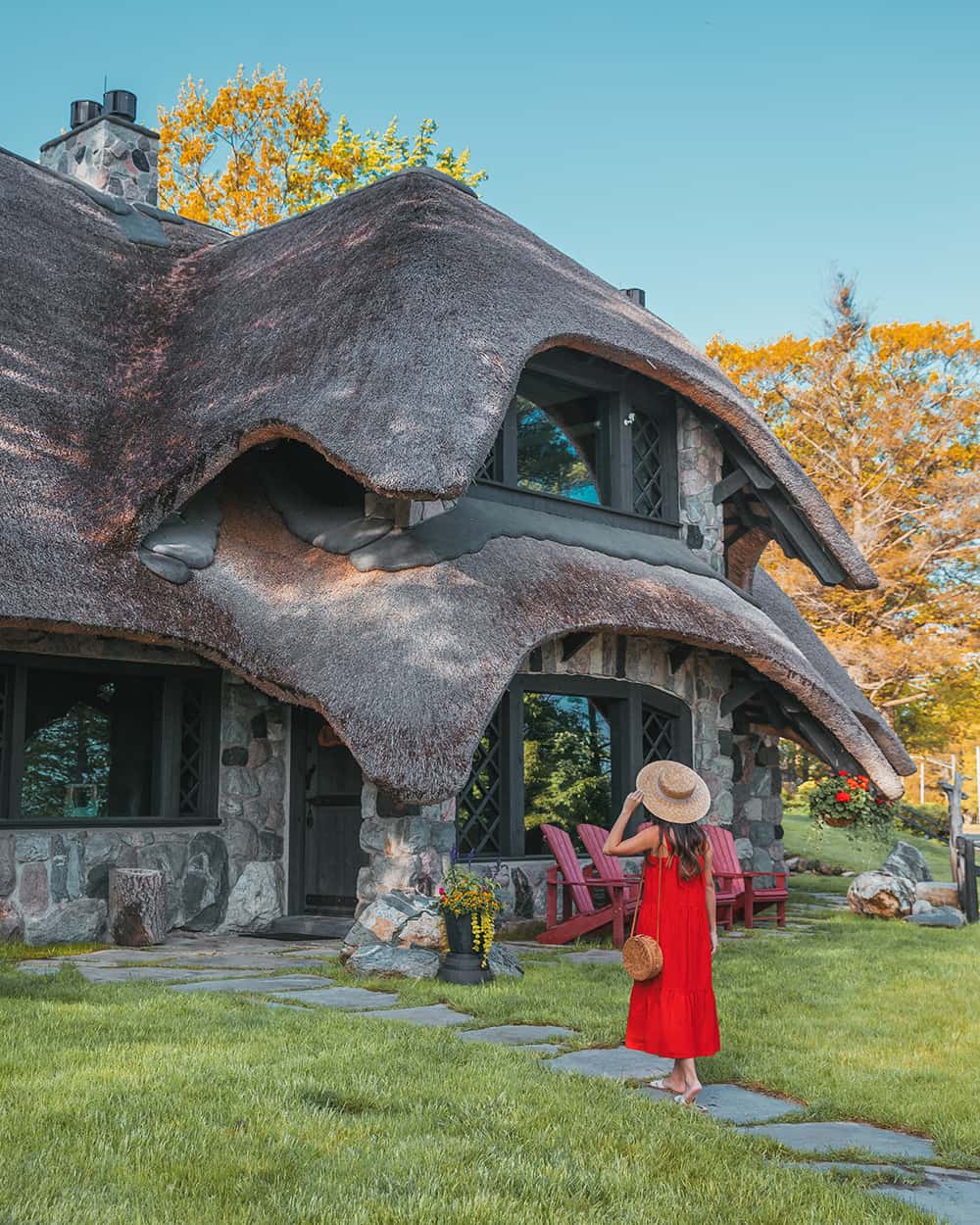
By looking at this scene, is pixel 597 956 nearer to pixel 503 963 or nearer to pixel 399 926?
pixel 503 963

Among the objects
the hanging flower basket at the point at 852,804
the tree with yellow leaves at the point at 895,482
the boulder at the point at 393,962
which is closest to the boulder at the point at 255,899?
the boulder at the point at 393,962

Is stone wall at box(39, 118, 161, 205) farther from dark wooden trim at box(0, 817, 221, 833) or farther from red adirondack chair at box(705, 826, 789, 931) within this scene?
red adirondack chair at box(705, 826, 789, 931)

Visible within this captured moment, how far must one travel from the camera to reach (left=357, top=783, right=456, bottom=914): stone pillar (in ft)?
26.6

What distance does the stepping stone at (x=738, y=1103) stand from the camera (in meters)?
4.46

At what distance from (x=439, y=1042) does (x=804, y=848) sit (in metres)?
16.6

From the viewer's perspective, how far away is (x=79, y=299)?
10703 millimetres

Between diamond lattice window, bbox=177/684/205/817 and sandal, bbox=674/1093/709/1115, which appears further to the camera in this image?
diamond lattice window, bbox=177/684/205/817

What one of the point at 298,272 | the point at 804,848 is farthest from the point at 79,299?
the point at 804,848

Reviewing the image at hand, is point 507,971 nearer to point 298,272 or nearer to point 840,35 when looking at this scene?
point 298,272

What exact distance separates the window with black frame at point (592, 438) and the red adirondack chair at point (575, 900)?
8.99 feet

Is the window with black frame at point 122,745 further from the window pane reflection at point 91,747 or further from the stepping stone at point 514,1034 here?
the stepping stone at point 514,1034

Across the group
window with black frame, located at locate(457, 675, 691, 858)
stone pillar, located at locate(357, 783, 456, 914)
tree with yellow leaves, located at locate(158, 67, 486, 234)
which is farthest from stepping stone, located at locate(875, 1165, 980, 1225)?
tree with yellow leaves, located at locate(158, 67, 486, 234)

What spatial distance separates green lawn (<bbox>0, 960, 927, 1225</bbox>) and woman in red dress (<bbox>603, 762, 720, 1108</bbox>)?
0.27 meters

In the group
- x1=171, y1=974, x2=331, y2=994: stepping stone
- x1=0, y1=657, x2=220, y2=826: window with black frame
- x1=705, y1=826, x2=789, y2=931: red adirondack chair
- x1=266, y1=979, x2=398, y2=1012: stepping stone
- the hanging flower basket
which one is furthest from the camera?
the hanging flower basket
